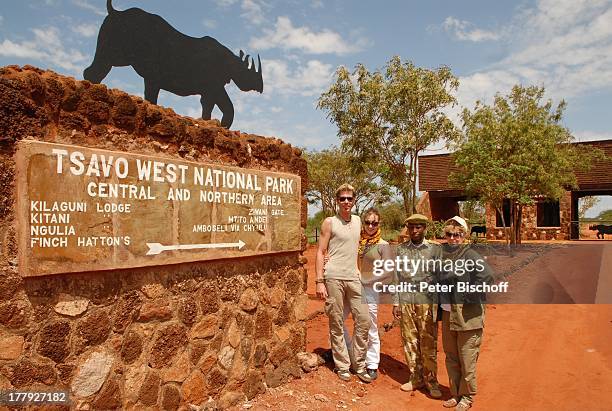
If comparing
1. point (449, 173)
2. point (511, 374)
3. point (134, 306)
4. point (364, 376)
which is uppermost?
point (449, 173)

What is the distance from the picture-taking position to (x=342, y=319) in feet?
15.7

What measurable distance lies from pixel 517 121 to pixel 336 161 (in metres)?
13.4

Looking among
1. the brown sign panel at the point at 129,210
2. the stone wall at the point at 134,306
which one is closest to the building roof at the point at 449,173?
the stone wall at the point at 134,306

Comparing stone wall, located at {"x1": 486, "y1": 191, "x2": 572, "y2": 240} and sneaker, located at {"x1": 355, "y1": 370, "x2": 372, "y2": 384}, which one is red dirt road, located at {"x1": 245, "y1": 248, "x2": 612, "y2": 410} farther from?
stone wall, located at {"x1": 486, "y1": 191, "x2": 572, "y2": 240}

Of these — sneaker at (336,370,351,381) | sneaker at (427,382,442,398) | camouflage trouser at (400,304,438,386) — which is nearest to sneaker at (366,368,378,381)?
sneaker at (336,370,351,381)

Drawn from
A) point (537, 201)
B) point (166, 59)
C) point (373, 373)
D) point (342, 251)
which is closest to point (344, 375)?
point (373, 373)

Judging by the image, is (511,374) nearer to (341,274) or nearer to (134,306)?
(341,274)

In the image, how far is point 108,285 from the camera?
3129mm

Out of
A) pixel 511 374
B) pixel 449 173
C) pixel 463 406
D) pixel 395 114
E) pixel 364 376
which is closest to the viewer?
pixel 463 406

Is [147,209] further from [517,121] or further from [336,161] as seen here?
[336,161]

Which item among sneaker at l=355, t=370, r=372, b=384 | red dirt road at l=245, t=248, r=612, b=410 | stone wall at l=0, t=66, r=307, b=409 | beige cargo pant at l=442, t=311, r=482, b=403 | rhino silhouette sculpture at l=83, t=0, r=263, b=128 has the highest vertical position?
rhino silhouette sculpture at l=83, t=0, r=263, b=128

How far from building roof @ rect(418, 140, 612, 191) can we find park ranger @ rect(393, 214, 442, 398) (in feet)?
62.4

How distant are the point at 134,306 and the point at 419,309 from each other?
2784 mm

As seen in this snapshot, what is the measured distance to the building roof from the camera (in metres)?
24.3
